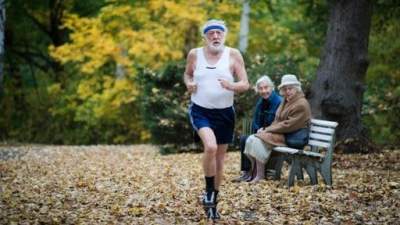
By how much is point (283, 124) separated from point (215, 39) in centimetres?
298

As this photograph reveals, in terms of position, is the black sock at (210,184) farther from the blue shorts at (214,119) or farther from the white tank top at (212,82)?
the white tank top at (212,82)

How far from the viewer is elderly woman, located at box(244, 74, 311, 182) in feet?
33.2

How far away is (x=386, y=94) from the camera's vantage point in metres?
17.3

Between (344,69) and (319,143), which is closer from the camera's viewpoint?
(319,143)

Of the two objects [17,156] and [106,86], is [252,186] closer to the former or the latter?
[17,156]

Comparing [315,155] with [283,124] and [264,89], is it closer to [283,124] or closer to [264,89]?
[283,124]

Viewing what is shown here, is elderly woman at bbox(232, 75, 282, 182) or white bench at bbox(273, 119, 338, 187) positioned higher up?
elderly woman at bbox(232, 75, 282, 182)

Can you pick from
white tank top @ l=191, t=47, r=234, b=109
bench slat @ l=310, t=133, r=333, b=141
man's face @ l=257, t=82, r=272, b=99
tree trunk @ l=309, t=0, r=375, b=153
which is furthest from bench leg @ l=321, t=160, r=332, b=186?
tree trunk @ l=309, t=0, r=375, b=153

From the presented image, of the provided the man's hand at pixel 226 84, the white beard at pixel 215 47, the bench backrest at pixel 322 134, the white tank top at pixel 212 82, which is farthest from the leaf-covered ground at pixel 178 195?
the white beard at pixel 215 47

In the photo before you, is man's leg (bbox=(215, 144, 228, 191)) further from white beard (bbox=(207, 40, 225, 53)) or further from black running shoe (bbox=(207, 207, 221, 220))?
white beard (bbox=(207, 40, 225, 53))

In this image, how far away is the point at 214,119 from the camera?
749 cm

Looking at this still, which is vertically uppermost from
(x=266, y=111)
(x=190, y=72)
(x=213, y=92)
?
(x=190, y=72)

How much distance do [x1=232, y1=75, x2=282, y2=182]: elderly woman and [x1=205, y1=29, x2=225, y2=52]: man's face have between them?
3.33 meters

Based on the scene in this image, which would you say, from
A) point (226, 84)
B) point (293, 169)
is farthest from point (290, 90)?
point (226, 84)
